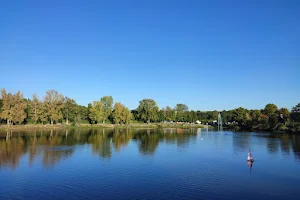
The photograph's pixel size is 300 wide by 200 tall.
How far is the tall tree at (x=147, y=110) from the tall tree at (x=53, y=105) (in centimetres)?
3580

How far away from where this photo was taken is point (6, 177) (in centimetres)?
2259

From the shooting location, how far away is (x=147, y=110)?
116000 mm

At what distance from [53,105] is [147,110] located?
4056 centimetres

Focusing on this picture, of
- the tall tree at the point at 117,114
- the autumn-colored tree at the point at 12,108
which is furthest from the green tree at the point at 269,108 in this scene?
the autumn-colored tree at the point at 12,108

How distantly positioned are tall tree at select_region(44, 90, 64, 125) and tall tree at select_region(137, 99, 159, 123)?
3580cm

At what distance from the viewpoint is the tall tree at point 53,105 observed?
91.1 meters

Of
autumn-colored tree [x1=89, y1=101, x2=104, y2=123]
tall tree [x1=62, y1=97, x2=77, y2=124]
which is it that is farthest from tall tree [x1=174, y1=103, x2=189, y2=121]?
tall tree [x1=62, y1=97, x2=77, y2=124]

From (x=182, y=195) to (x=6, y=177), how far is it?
50.4 feet

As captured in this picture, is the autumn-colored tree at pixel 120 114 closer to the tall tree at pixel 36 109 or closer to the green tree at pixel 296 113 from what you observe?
the tall tree at pixel 36 109

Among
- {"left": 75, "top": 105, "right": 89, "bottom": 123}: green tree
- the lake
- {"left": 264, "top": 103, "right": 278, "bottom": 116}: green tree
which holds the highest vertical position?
{"left": 264, "top": 103, "right": 278, "bottom": 116}: green tree

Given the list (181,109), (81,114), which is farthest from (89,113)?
(181,109)

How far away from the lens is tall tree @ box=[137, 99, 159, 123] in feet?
380

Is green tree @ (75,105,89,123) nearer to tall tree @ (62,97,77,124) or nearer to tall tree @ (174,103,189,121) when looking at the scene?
tall tree @ (62,97,77,124)

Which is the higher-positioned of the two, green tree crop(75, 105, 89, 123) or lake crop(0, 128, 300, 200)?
green tree crop(75, 105, 89, 123)
